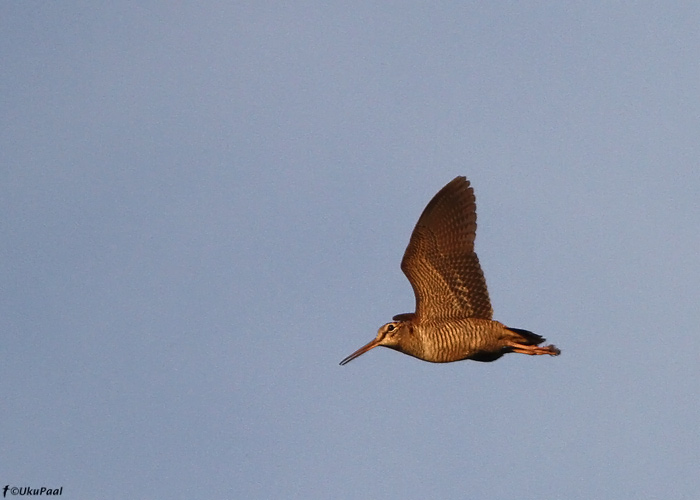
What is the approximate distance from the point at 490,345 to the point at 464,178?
3211mm

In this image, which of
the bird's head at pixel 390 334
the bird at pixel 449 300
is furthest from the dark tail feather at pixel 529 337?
the bird's head at pixel 390 334

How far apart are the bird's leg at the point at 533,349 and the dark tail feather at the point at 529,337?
0.09m

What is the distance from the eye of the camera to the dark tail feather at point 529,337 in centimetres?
2026

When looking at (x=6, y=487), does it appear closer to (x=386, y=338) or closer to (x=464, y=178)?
(x=386, y=338)

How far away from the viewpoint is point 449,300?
2036cm

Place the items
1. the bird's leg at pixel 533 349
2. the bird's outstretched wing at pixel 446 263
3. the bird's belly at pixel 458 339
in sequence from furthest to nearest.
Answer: the bird's leg at pixel 533 349
the bird's outstretched wing at pixel 446 263
the bird's belly at pixel 458 339

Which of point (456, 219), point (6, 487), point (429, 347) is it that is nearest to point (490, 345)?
point (429, 347)

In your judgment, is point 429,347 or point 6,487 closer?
point 429,347

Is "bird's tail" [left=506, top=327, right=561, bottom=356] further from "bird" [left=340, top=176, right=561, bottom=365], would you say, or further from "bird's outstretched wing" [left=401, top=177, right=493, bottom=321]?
"bird's outstretched wing" [left=401, top=177, right=493, bottom=321]

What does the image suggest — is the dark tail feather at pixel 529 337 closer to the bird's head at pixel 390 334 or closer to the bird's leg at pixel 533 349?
the bird's leg at pixel 533 349

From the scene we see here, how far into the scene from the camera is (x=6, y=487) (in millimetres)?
21328

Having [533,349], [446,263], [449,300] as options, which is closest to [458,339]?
[449,300]

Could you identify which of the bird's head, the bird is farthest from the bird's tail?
the bird's head

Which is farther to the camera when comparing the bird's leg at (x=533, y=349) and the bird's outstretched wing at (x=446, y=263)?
the bird's leg at (x=533, y=349)
